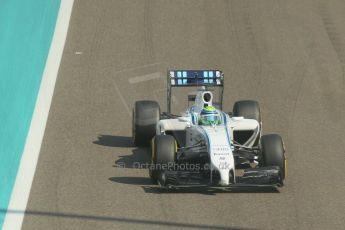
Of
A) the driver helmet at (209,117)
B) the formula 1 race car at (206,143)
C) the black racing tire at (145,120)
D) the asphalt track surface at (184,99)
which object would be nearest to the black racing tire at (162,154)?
the formula 1 race car at (206,143)

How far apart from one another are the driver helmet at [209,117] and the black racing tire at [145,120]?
1300 mm

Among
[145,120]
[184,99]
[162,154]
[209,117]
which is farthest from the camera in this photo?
[184,99]

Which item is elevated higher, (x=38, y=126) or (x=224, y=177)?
(x=38, y=126)

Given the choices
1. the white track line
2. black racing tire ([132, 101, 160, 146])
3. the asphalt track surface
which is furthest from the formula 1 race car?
the white track line

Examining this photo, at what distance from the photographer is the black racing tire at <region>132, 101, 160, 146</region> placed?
19781 mm

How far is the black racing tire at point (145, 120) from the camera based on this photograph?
1978cm

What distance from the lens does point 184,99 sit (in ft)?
76.0

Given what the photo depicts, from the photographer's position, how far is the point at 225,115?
19094mm

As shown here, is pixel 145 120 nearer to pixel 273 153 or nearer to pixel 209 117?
pixel 209 117

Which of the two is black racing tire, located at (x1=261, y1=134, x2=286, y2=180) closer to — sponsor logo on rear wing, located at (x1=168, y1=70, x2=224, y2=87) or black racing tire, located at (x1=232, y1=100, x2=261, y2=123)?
black racing tire, located at (x1=232, y1=100, x2=261, y2=123)

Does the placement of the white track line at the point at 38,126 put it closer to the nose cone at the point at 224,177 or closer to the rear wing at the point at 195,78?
the rear wing at the point at 195,78

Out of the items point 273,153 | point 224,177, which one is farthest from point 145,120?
point 224,177

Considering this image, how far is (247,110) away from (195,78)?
44.7 inches

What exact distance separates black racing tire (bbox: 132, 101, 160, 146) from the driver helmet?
51.2 inches
